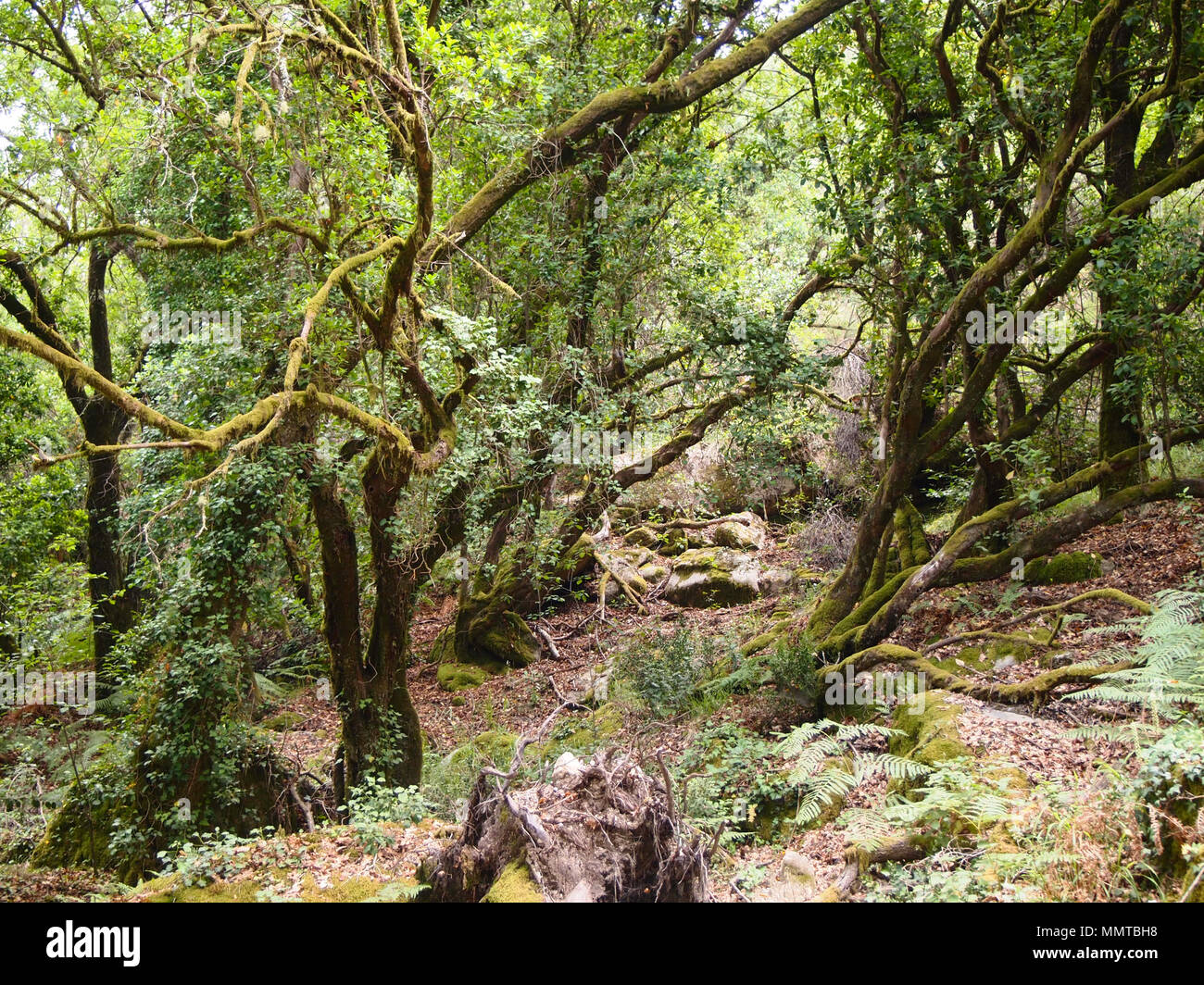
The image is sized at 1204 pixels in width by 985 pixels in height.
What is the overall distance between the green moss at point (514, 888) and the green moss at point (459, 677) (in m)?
8.85

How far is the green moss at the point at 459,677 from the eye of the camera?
1273cm

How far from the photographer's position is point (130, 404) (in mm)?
4633

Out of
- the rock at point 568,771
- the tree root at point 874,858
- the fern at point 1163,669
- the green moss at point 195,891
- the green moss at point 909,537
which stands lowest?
the green moss at point 195,891

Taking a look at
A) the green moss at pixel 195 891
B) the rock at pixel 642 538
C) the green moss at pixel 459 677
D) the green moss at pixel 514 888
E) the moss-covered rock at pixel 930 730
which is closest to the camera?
the green moss at pixel 514 888

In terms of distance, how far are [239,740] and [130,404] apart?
4501mm

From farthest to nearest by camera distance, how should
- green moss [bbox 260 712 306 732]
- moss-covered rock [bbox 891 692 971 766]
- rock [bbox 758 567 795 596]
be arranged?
rock [bbox 758 567 795 596]
green moss [bbox 260 712 306 732]
moss-covered rock [bbox 891 692 971 766]

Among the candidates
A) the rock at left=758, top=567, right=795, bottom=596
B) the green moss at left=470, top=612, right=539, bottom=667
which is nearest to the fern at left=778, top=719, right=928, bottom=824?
the rock at left=758, top=567, right=795, bottom=596

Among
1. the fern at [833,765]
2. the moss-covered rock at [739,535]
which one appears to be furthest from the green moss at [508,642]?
the fern at [833,765]

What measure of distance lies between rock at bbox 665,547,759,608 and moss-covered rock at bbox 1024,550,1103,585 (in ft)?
16.1

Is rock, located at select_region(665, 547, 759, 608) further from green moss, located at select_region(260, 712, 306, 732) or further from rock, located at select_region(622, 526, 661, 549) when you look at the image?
green moss, located at select_region(260, 712, 306, 732)

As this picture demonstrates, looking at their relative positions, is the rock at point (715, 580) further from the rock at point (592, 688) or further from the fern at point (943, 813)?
the fern at point (943, 813)

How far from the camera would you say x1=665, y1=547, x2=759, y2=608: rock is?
13570mm

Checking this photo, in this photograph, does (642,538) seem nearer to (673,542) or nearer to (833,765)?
(673,542)
